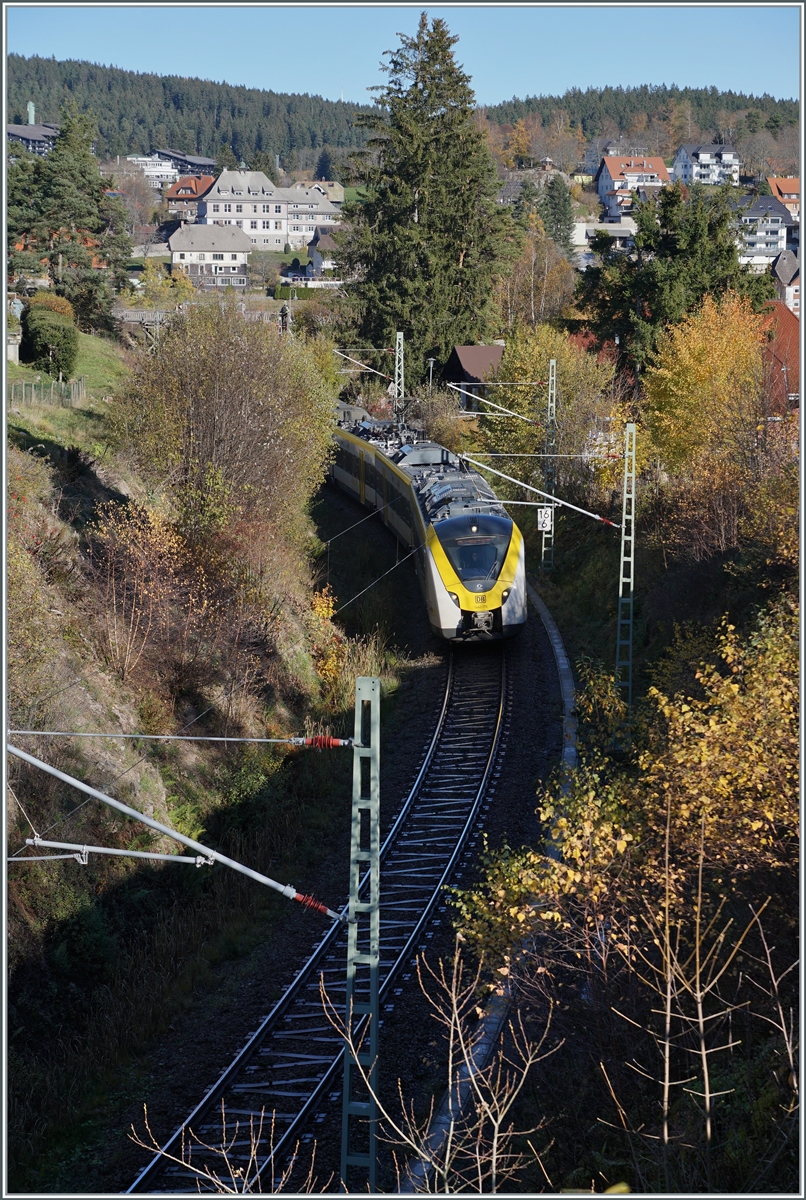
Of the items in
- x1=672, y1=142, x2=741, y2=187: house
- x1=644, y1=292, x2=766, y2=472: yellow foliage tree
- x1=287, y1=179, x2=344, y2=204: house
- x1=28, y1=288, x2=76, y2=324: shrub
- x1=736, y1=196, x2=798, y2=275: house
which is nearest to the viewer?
x1=644, y1=292, x2=766, y2=472: yellow foliage tree

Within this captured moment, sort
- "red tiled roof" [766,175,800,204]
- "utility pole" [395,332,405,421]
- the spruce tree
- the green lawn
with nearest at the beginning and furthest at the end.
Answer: the green lawn, "utility pole" [395,332,405,421], the spruce tree, "red tiled roof" [766,175,800,204]

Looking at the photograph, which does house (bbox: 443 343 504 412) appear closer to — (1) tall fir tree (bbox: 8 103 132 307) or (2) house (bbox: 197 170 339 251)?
(1) tall fir tree (bbox: 8 103 132 307)

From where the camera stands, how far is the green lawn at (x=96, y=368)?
38.0m

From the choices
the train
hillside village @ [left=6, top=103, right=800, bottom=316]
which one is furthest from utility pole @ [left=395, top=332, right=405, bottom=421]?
hillside village @ [left=6, top=103, right=800, bottom=316]

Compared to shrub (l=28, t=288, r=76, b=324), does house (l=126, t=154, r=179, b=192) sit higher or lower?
higher

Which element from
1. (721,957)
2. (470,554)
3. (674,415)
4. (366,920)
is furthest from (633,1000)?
(674,415)

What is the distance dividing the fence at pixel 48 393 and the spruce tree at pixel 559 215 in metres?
74.0

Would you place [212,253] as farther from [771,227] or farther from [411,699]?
[411,699]

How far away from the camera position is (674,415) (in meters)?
33.8

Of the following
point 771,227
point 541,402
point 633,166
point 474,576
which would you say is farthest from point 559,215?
point 474,576

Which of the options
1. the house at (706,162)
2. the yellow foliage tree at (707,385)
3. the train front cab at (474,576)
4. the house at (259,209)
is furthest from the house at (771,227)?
the train front cab at (474,576)

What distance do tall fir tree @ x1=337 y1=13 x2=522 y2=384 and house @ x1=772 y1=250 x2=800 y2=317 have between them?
31.1 meters

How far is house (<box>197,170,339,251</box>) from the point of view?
5364 inches

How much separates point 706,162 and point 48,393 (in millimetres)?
131529
